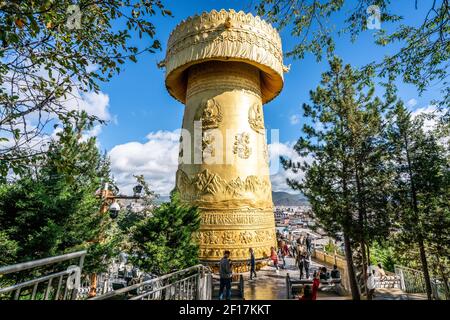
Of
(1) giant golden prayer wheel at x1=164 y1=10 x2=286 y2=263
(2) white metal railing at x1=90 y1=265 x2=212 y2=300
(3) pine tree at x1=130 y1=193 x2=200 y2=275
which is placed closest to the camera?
(2) white metal railing at x1=90 y1=265 x2=212 y2=300

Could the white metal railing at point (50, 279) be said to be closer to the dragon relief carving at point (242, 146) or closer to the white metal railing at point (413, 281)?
the dragon relief carving at point (242, 146)

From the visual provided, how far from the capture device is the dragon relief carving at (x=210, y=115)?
36.2 ft

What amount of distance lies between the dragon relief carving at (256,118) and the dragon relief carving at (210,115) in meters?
1.45

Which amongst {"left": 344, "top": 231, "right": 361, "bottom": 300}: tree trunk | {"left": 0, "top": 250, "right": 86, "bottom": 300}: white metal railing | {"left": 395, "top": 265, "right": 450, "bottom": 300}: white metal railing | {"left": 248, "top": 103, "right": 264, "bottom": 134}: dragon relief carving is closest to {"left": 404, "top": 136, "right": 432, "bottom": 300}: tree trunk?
{"left": 344, "top": 231, "right": 361, "bottom": 300}: tree trunk

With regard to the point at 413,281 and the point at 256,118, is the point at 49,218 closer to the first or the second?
the point at 256,118

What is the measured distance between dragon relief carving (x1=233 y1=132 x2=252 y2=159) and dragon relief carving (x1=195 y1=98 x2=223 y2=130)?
1106mm

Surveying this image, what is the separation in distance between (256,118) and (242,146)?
66.4 inches

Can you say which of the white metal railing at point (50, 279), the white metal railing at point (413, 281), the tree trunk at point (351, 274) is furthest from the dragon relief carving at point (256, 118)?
the white metal railing at point (50, 279)

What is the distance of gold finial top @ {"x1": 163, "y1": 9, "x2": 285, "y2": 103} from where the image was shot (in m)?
10.8

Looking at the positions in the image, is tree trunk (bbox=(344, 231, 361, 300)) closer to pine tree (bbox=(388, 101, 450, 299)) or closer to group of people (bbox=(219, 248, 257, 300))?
pine tree (bbox=(388, 101, 450, 299))

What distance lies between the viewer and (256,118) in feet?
38.5

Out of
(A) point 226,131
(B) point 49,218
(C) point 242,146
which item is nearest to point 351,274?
(C) point 242,146
